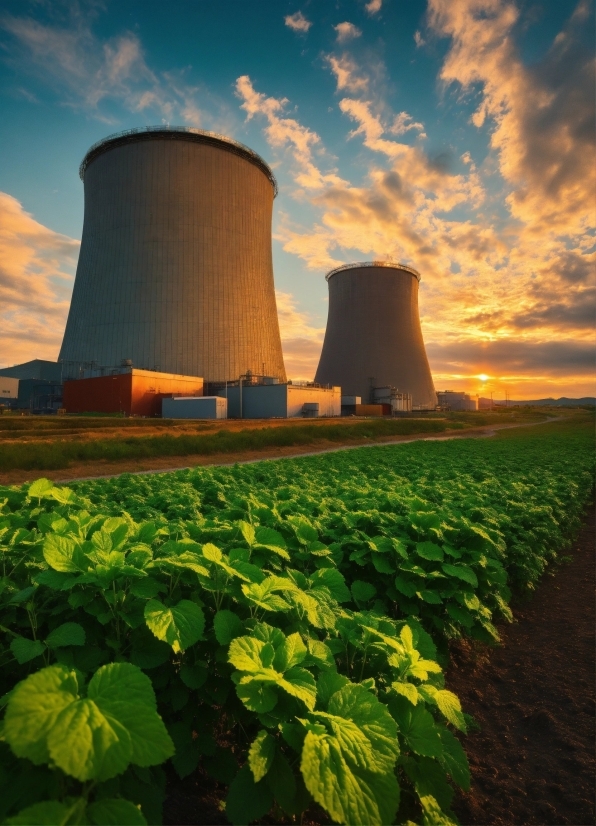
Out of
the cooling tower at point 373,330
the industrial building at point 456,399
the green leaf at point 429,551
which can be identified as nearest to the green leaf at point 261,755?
the green leaf at point 429,551

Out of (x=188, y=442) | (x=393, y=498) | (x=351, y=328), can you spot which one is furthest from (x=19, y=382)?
(x=393, y=498)

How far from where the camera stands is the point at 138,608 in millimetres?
1605

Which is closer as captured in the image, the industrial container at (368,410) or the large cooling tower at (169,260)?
the large cooling tower at (169,260)

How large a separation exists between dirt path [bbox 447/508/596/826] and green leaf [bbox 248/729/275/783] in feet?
3.44

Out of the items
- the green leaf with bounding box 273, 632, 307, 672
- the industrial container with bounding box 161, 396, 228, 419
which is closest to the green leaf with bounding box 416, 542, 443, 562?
the green leaf with bounding box 273, 632, 307, 672

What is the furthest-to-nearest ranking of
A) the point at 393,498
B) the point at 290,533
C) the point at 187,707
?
the point at 393,498
the point at 290,533
the point at 187,707

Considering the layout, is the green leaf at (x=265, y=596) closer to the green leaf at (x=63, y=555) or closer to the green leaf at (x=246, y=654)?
the green leaf at (x=246, y=654)

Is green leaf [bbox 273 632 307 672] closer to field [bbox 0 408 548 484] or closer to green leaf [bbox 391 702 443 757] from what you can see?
green leaf [bbox 391 702 443 757]

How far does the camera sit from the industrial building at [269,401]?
33812 mm

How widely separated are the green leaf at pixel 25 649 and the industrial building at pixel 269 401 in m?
32.1

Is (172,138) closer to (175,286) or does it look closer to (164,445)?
(175,286)

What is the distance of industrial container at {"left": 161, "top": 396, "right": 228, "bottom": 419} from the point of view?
3133cm

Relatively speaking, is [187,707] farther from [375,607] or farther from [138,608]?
[375,607]

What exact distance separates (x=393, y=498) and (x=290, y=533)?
138cm
